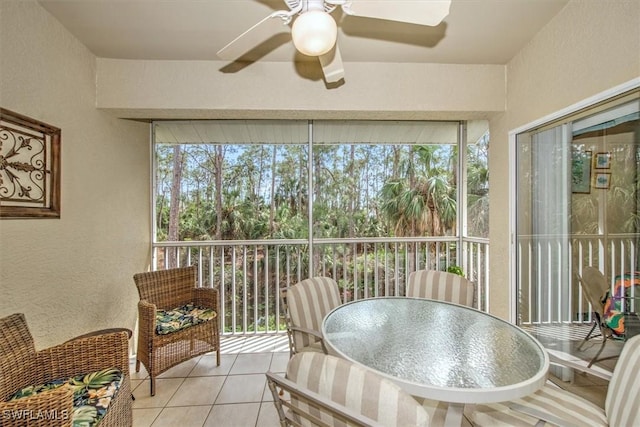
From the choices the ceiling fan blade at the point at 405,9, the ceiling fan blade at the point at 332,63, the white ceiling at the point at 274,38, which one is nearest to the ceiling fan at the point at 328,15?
the ceiling fan blade at the point at 405,9

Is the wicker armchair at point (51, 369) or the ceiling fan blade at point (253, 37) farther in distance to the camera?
the ceiling fan blade at point (253, 37)

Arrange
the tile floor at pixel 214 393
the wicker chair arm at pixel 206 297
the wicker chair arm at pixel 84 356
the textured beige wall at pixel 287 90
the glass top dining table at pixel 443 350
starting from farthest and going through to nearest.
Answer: the wicker chair arm at pixel 206 297 → the textured beige wall at pixel 287 90 → the tile floor at pixel 214 393 → the wicker chair arm at pixel 84 356 → the glass top dining table at pixel 443 350

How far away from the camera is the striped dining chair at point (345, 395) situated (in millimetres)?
728

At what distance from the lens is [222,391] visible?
2240mm

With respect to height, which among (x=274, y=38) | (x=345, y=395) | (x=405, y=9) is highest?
(x=274, y=38)

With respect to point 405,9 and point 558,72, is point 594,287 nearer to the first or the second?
point 558,72

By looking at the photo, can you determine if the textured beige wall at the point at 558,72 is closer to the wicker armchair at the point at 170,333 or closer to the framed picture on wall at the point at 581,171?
the framed picture on wall at the point at 581,171

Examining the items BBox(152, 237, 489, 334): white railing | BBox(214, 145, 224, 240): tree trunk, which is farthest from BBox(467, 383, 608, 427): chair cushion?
BBox(214, 145, 224, 240): tree trunk

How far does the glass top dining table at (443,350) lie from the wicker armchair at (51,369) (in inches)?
44.1

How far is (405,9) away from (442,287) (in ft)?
6.14

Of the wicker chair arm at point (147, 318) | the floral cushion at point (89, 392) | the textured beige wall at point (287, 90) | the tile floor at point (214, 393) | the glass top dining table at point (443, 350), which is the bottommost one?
the tile floor at point (214, 393)

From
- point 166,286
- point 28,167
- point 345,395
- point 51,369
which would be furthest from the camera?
point 166,286

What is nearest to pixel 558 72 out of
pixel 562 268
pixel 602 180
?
pixel 602 180

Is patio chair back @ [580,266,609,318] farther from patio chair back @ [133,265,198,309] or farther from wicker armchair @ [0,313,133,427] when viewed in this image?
patio chair back @ [133,265,198,309]
